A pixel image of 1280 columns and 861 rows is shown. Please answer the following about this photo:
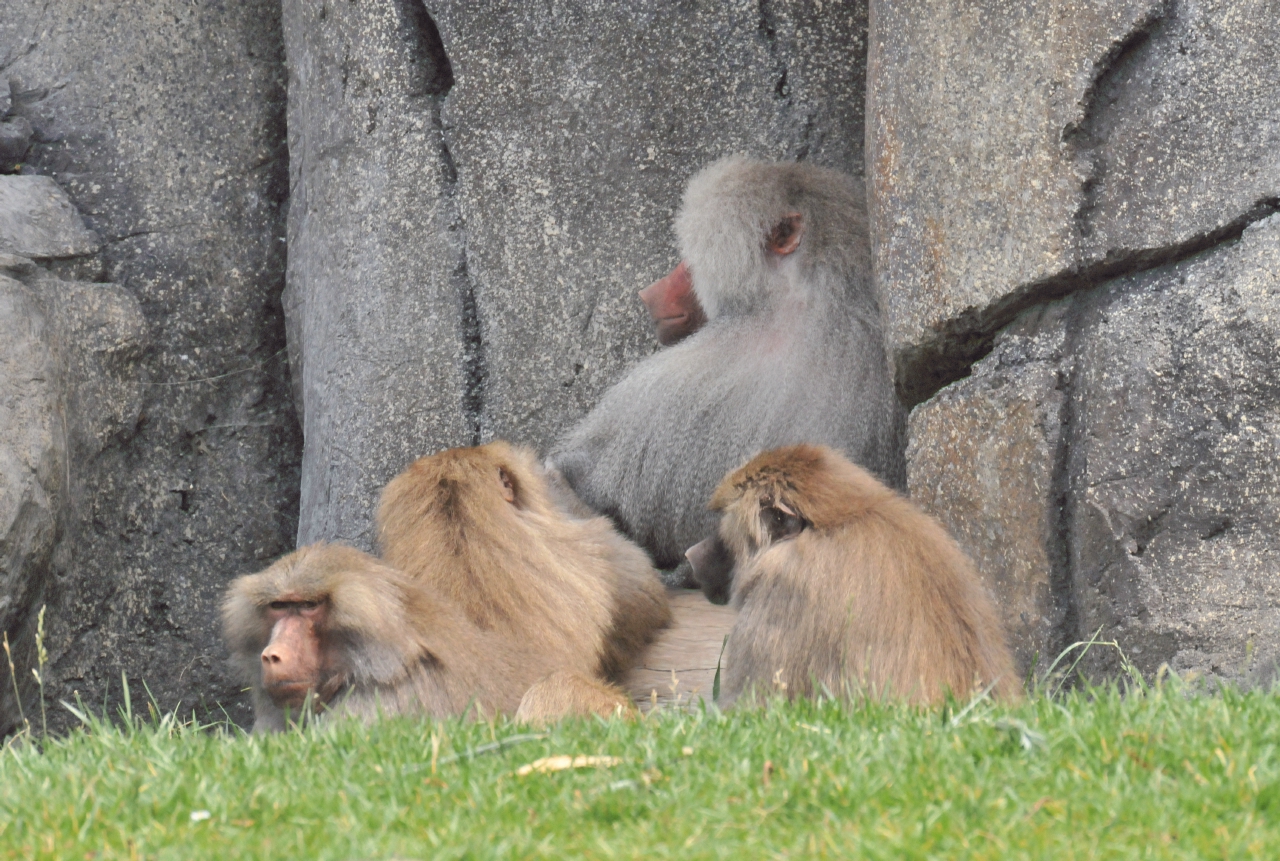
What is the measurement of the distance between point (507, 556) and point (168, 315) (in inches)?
132

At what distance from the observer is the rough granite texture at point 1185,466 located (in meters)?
4.48

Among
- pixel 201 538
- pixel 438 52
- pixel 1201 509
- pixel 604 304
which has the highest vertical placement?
pixel 438 52

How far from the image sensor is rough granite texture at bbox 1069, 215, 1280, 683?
4480 mm

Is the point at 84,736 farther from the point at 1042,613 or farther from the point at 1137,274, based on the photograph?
the point at 1137,274

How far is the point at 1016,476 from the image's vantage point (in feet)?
16.1

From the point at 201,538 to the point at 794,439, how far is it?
3.18 meters

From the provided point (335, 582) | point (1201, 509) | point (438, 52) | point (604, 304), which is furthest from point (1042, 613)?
point (438, 52)

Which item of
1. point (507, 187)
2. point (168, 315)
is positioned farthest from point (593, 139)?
point (168, 315)

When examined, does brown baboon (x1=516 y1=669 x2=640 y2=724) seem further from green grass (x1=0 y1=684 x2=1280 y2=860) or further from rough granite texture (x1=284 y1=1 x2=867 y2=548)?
rough granite texture (x1=284 y1=1 x2=867 y2=548)

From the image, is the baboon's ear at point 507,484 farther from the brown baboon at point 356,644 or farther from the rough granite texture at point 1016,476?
the rough granite texture at point 1016,476

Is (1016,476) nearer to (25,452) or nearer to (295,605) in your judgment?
(295,605)

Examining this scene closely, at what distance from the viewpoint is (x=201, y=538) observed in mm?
7465

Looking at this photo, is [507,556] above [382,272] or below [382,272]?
below

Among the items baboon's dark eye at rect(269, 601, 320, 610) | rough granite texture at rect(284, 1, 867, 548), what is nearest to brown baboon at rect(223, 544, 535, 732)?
baboon's dark eye at rect(269, 601, 320, 610)
